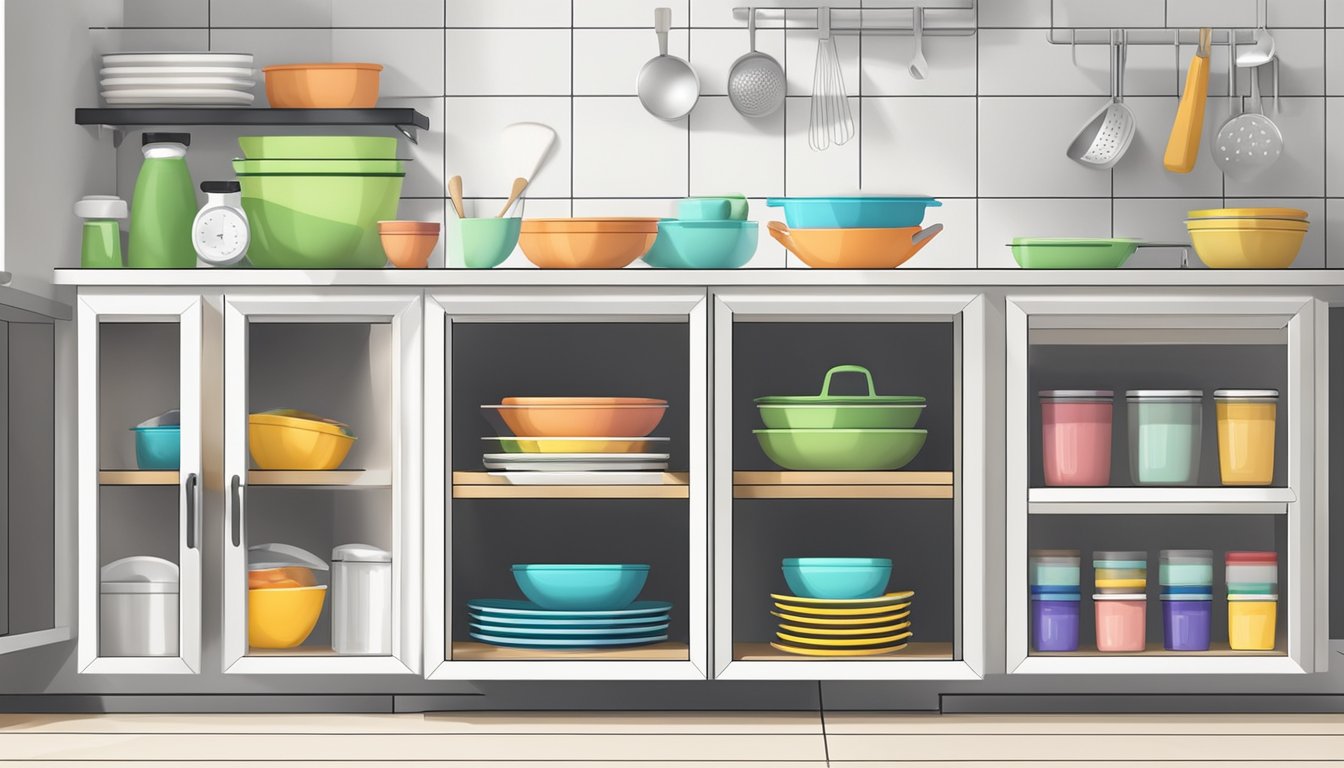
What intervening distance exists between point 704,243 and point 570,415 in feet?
1.16

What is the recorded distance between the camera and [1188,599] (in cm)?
216

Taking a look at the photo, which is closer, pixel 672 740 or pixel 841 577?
pixel 672 740

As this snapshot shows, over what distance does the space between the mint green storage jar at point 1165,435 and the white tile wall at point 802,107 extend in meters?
0.45

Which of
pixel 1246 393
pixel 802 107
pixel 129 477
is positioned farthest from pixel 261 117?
pixel 1246 393

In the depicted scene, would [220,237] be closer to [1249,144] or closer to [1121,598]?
[1121,598]

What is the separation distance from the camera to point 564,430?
216 cm

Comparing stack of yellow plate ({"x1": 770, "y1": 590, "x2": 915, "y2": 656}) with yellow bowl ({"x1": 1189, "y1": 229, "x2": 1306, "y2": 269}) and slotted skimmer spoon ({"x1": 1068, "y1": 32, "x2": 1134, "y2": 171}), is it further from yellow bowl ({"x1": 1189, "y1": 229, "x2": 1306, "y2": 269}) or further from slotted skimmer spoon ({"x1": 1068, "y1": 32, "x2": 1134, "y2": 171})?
slotted skimmer spoon ({"x1": 1068, "y1": 32, "x2": 1134, "y2": 171})

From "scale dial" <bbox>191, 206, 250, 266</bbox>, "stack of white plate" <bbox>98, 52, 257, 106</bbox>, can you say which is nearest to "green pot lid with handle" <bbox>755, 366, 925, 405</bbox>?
"scale dial" <bbox>191, 206, 250, 266</bbox>

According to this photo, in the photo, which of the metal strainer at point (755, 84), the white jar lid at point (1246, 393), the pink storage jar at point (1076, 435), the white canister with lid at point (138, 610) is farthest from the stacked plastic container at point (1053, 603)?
the white canister with lid at point (138, 610)

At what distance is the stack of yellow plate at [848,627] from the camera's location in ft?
7.02

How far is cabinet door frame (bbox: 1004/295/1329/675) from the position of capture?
2115 millimetres

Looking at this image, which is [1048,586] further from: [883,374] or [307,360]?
[307,360]

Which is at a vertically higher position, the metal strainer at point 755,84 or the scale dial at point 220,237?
A: the metal strainer at point 755,84

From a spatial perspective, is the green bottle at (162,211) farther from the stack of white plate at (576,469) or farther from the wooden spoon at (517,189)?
the stack of white plate at (576,469)
